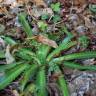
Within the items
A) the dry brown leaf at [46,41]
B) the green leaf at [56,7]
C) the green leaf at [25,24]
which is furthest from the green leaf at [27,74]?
the green leaf at [56,7]

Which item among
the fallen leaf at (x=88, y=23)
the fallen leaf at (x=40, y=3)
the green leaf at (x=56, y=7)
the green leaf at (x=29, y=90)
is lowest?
the green leaf at (x=29, y=90)

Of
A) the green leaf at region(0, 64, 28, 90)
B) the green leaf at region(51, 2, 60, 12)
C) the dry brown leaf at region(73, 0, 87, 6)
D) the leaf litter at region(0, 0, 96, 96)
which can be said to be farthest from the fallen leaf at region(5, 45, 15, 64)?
the dry brown leaf at region(73, 0, 87, 6)

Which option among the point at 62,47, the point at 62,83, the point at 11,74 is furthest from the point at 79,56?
the point at 11,74

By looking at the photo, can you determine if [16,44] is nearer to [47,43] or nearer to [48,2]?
[47,43]

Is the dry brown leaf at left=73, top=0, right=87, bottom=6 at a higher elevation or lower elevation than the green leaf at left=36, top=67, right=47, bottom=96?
higher

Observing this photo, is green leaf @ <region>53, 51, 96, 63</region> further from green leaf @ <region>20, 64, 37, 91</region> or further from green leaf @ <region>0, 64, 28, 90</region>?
green leaf @ <region>0, 64, 28, 90</region>

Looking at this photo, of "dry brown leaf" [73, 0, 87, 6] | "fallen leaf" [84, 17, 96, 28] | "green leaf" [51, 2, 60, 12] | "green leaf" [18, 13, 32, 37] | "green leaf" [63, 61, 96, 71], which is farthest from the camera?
"dry brown leaf" [73, 0, 87, 6]

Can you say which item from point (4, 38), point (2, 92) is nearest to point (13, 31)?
point (4, 38)

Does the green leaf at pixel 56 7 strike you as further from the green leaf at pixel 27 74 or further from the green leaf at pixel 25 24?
the green leaf at pixel 27 74

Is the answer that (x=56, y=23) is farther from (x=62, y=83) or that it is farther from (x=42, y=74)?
(x=62, y=83)
